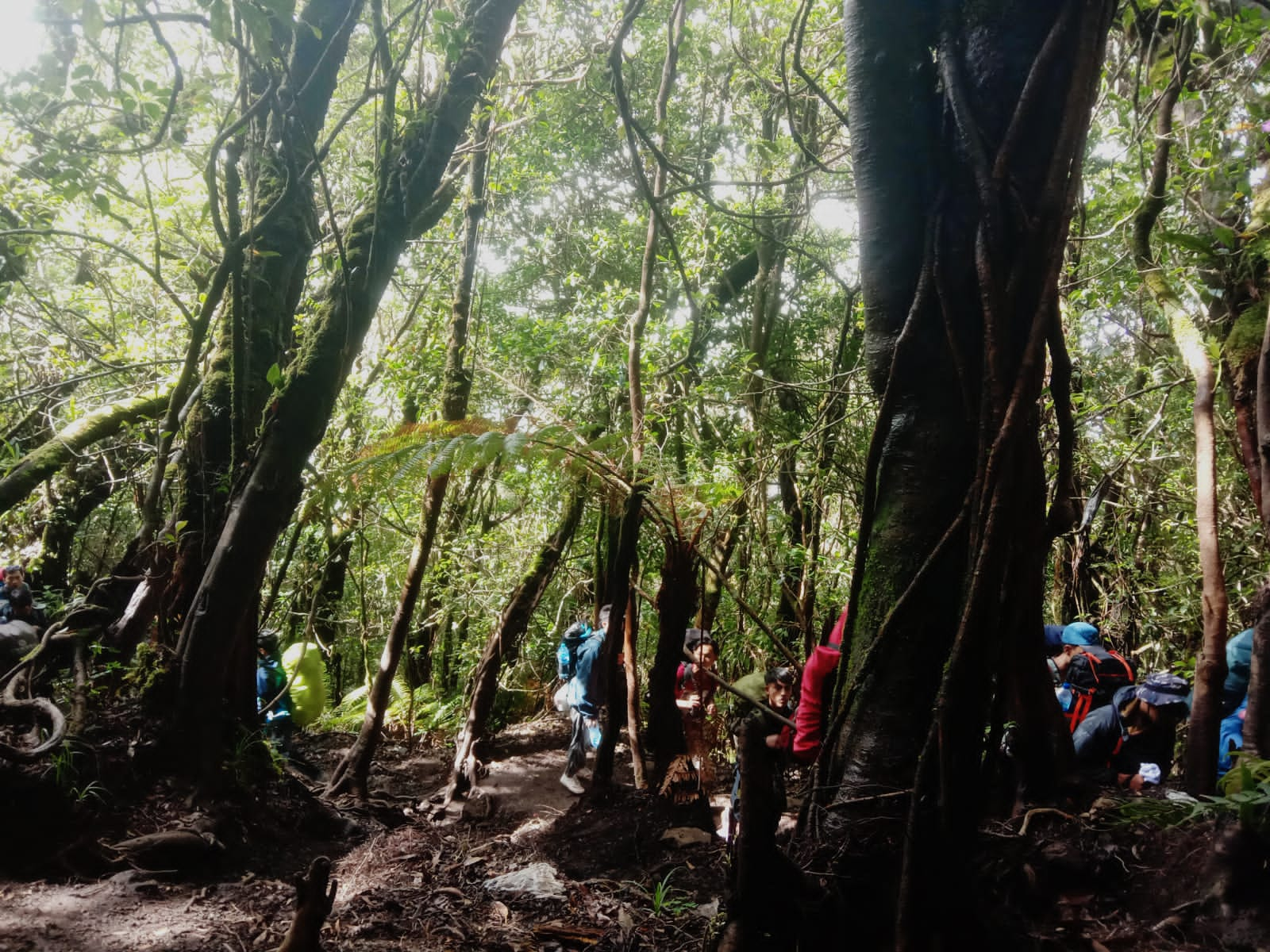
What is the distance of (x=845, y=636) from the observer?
2002 millimetres

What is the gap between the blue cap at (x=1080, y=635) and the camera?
5266mm

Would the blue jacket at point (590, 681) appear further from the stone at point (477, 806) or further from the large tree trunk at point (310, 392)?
the large tree trunk at point (310, 392)

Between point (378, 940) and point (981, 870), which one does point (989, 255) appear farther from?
point (378, 940)

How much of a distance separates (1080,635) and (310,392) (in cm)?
544

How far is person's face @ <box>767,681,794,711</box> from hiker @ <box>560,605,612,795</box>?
6.77 feet

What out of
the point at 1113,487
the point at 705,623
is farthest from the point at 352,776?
the point at 1113,487

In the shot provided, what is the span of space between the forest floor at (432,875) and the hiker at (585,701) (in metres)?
1.36

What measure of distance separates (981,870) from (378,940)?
7.98 feet

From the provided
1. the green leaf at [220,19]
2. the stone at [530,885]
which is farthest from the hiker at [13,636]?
the green leaf at [220,19]

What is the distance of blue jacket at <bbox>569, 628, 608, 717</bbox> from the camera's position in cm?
666

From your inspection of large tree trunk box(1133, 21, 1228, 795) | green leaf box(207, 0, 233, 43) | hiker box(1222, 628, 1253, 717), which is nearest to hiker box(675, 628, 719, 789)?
large tree trunk box(1133, 21, 1228, 795)

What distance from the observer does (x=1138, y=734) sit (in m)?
4.48

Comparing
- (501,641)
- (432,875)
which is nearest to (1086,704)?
(432,875)

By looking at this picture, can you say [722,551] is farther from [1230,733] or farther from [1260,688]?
[1260,688]
